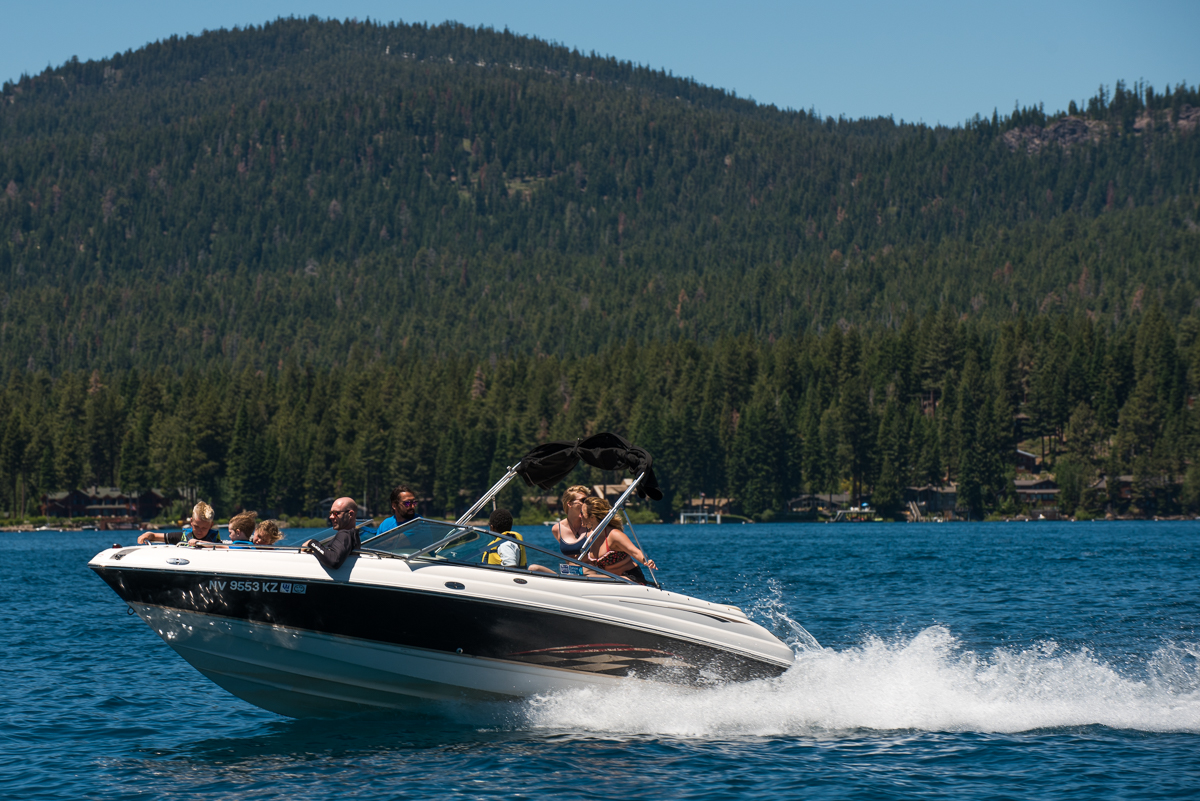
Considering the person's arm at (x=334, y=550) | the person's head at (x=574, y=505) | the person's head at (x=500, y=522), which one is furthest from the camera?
the person's head at (x=574, y=505)

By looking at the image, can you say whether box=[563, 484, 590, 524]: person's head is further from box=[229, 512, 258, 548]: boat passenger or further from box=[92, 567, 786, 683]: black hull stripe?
box=[229, 512, 258, 548]: boat passenger

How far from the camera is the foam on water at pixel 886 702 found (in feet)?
42.6

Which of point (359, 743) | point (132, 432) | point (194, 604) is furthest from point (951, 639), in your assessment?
point (132, 432)

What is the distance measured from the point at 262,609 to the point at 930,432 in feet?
347

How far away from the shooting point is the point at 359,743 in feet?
42.3

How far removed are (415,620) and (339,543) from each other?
109cm

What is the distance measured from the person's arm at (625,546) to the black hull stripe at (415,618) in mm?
892

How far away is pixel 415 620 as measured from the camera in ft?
40.5

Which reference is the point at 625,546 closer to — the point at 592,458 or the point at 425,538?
the point at 592,458

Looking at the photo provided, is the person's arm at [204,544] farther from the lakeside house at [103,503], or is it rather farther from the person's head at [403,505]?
the lakeside house at [103,503]

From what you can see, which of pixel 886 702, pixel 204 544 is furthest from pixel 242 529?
pixel 886 702

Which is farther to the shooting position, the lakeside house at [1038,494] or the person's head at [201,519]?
the lakeside house at [1038,494]

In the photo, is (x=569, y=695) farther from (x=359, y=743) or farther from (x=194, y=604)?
(x=194, y=604)

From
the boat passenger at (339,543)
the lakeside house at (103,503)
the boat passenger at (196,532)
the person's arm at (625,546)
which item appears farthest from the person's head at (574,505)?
the lakeside house at (103,503)
